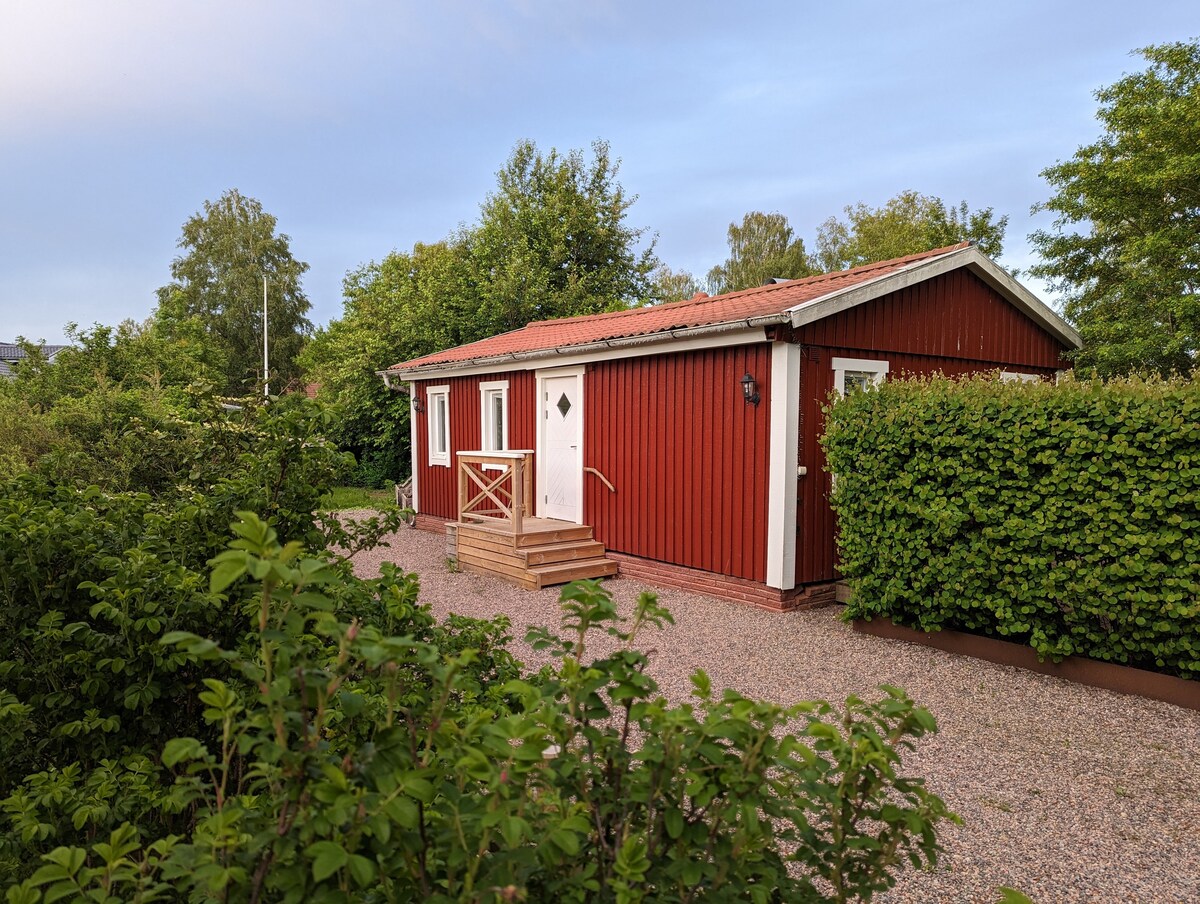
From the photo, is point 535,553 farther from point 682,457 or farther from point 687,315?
point 687,315

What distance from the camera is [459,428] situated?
1168cm

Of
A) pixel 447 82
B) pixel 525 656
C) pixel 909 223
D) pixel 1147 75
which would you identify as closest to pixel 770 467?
pixel 525 656

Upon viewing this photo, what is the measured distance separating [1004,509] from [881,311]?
328 cm

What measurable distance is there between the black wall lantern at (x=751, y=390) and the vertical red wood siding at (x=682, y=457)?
0.25 feet

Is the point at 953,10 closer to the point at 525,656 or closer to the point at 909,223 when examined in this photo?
the point at 525,656

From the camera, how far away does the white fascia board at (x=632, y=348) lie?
673cm

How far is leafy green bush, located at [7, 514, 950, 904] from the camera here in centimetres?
83

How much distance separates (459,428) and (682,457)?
5.24m

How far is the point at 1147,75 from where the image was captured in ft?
46.1

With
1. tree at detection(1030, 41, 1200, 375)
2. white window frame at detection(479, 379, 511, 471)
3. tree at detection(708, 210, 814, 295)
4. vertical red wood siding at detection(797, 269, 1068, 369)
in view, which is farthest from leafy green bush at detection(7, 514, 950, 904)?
tree at detection(708, 210, 814, 295)

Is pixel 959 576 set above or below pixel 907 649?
above

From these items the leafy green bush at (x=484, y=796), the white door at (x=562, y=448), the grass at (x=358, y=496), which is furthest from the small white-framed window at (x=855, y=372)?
the grass at (x=358, y=496)

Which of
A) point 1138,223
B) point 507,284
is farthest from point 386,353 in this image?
point 1138,223

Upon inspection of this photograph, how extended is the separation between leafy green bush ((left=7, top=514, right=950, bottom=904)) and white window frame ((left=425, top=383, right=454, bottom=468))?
11.0 meters
